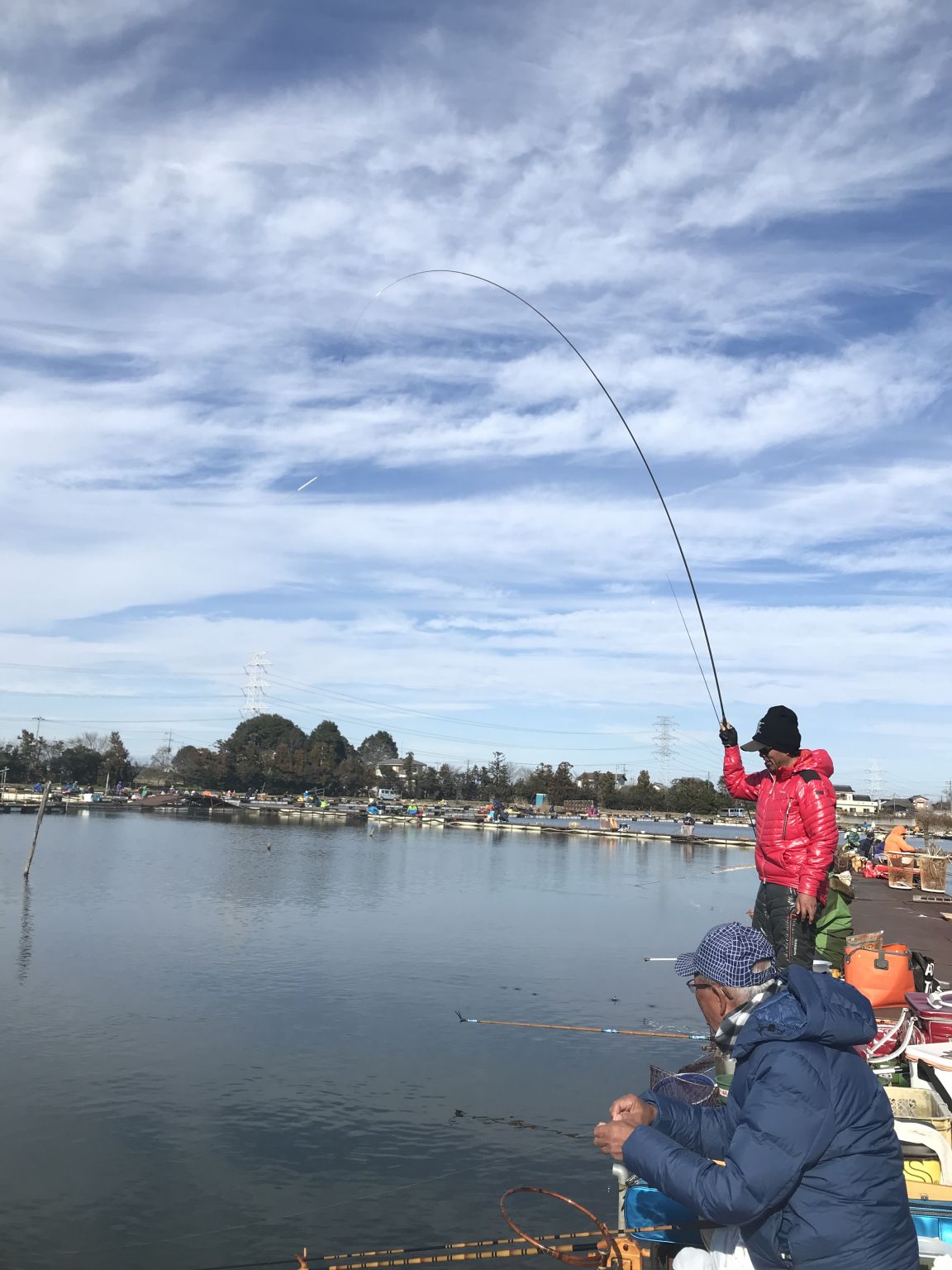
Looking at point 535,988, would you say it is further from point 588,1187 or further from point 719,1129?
point 719,1129

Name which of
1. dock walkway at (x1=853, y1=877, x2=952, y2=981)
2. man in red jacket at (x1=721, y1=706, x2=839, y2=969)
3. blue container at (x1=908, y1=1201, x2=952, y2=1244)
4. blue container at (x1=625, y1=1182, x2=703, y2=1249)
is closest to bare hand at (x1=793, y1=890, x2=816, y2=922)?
man in red jacket at (x1=721, y1=706, x2=839, y2=969)

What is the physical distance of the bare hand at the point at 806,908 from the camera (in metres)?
7.27

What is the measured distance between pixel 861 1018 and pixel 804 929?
4.50m

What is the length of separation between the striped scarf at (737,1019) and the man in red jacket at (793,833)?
3621mm

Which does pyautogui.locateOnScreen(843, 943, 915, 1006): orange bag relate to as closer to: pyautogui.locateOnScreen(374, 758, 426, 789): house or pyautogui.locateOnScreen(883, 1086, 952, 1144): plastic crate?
pyautogui.locateOnScreen(883, 1086, 952, 1144): plastic crate

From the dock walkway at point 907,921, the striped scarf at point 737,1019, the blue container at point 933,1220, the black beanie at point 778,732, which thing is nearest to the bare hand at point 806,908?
the black beanie at point 778,732

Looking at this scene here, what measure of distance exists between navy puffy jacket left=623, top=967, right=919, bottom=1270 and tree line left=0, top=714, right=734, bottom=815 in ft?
455

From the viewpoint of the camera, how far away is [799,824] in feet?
24.9

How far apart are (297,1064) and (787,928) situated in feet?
32.8

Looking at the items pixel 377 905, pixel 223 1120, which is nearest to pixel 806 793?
pixel 223 1120

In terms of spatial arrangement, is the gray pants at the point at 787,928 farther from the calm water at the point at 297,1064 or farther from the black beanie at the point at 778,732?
the calm water at the point at 297,1064

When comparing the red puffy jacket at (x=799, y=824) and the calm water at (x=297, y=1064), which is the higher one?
the red puffy jacket at (x=799, y=824)

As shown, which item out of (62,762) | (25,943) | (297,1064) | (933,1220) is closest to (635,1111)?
(933,1220)

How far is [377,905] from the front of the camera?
123 feet
